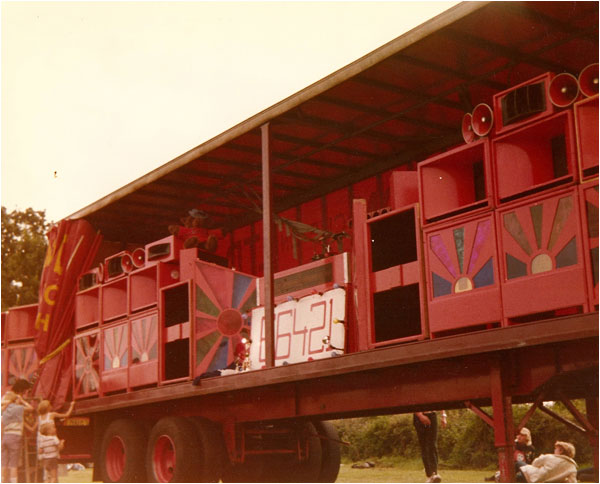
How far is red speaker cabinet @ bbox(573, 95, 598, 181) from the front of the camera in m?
6.95

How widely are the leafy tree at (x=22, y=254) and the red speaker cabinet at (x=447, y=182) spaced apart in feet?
76.1

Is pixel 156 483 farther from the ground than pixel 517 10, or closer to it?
closer to it

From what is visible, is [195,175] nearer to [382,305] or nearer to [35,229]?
[382,305]

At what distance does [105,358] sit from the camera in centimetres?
1375

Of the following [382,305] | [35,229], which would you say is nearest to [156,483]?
[382,305]

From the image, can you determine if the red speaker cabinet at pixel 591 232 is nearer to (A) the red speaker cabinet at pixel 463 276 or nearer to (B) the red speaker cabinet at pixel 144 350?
(A) the red speaker cabinet at pixel 463 276

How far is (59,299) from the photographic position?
14.9m

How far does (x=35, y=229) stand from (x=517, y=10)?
25.9m

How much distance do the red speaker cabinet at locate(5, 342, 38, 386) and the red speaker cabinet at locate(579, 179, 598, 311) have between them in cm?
1260

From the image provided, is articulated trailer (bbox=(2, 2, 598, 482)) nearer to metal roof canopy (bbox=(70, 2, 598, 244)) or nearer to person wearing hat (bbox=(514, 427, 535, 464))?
metal roof canopy (bbox=(70, 2, 598, 244))

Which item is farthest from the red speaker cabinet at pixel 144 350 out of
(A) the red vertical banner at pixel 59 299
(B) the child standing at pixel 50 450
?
(A) the red vertical banner at pixel 59 299

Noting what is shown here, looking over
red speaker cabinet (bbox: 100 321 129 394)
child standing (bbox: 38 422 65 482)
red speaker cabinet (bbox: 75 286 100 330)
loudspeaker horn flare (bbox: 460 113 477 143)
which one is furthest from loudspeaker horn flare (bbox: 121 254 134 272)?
loudspeaker horn flare (bbox: 460 113 477 143)

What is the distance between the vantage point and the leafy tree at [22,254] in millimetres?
29406

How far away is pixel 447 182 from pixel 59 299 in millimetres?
8673
